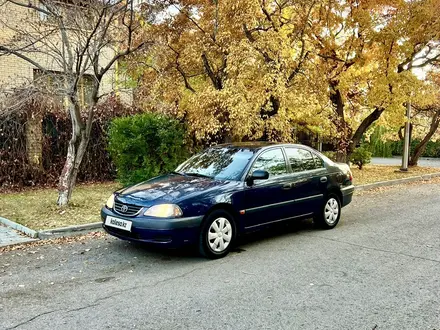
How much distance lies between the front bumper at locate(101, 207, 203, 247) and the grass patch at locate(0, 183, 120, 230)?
2484 mm

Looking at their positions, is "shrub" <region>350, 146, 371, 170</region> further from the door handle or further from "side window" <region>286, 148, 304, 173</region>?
the door handle

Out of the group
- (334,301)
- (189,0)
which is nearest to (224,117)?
(189,0)

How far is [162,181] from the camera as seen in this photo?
6.17 meters

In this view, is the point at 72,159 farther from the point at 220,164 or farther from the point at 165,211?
the point at 165,211

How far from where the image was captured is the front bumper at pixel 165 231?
5172mm

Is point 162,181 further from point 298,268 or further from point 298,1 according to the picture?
point 298,1

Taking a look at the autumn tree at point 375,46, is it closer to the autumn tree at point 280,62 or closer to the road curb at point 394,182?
the autumn tree at point 280,62

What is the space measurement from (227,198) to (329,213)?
2533 millimetres

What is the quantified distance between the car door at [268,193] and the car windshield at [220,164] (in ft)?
0.70

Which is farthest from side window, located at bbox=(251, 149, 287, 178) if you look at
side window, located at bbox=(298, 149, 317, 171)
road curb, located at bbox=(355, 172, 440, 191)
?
road curb, located at bbox=(355, 172, 440, 191)

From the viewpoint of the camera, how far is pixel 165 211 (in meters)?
5.25

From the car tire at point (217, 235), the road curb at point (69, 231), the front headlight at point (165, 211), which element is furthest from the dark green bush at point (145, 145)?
the front headlight at point (165, 211)

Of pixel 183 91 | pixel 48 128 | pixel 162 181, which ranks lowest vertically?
pixel 162 181

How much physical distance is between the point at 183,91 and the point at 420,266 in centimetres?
877
